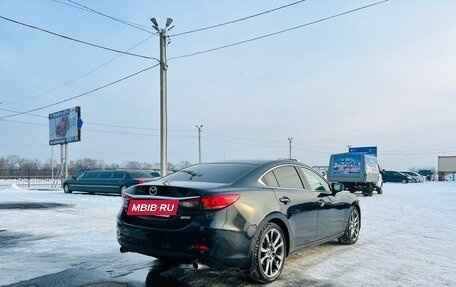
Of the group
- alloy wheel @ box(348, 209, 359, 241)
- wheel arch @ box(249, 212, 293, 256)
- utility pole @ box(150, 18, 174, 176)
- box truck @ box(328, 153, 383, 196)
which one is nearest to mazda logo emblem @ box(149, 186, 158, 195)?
wheel arch @ box(249, 212, 293, 256)

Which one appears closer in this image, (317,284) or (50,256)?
(317,284)

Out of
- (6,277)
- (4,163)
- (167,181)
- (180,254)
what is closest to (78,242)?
(6,277)

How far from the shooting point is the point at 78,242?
746cm

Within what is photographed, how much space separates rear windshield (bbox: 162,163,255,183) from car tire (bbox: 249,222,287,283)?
0.76m

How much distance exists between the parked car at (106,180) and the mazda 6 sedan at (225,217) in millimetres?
15966

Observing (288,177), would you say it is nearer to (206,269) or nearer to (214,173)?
(214,173)

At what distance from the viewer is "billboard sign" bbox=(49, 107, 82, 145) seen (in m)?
37.2

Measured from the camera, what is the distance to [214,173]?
5.47m

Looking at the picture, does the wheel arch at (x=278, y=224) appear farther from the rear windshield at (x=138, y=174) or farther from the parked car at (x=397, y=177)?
the parked car at (x=397, y=177)

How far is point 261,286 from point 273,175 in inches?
57.8

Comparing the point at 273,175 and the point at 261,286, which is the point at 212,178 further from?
the point at 261,286

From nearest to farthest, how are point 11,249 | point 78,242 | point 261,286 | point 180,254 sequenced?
1. point 180,254
2. point 261,286
3. point 11,249
4. point 78,242

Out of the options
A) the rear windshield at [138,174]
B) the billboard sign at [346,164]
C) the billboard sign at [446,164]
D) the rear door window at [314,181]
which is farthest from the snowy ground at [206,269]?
the billboard sign at [446,164]

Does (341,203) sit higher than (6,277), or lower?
higher
